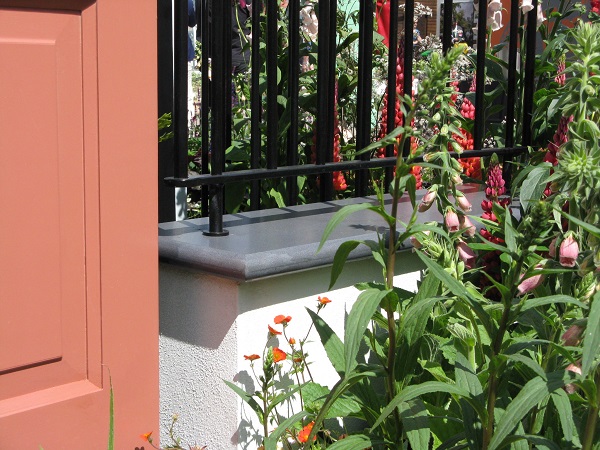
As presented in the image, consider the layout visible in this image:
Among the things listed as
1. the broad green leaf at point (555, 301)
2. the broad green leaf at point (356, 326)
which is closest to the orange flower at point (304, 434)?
the broad green leaf at point (356, 326)

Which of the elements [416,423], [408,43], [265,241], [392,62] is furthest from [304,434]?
[408,43]

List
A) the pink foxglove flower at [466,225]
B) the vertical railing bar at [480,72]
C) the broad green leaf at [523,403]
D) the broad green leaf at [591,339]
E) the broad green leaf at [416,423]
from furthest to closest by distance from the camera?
the vertical railing bar at [480,72], the pink foxglove flower at [466,225], the broad green leaf at [416,423], the broad green leaf at [523,403], the broad green leaf at [591,339]

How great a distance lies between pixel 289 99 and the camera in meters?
2.79

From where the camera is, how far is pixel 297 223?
249 centimetres

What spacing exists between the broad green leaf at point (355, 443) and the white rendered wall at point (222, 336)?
354mm

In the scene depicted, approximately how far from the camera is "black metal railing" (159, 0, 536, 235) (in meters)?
2.28

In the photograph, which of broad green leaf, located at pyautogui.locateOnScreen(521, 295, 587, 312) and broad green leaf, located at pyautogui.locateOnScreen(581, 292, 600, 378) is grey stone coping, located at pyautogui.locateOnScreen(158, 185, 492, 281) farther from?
broad green leaf, located at pyautogui.locateOnScreen(581, 292, 600, 378)

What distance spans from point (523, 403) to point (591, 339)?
0.64 ft
